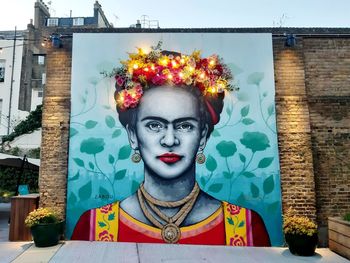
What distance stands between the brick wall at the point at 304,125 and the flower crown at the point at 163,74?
145 centimetres

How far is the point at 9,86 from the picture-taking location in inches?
1039

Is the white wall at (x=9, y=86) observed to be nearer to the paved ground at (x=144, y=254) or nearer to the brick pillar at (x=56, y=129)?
the brick pillar at (x=56, y=129)

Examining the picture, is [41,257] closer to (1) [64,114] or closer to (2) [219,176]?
(1) [64,114]

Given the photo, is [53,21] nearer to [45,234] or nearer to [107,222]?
[107,222]

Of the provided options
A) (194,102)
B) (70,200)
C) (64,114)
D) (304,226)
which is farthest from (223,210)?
(64,114)

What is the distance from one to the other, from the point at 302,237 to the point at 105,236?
4547mm

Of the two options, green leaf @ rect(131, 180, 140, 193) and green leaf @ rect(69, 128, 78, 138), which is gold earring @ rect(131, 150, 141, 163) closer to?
green leaf @ rect(131, 180, 140, 193)

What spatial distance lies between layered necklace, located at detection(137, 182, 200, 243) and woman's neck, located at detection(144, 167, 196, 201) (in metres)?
0.10

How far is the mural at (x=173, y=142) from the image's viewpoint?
8258 millimetres

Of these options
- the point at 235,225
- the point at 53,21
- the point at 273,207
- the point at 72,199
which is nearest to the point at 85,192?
the point at 72,199

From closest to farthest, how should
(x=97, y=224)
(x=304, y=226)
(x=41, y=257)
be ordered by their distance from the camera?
(x=41, y=257), (x=304, y=226), (x=97, y=224)

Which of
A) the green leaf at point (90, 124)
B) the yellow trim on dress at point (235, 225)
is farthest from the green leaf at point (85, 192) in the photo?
the yellow trim on dress at point (235, 225)

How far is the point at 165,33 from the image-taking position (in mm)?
8984

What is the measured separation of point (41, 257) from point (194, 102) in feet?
16.1
